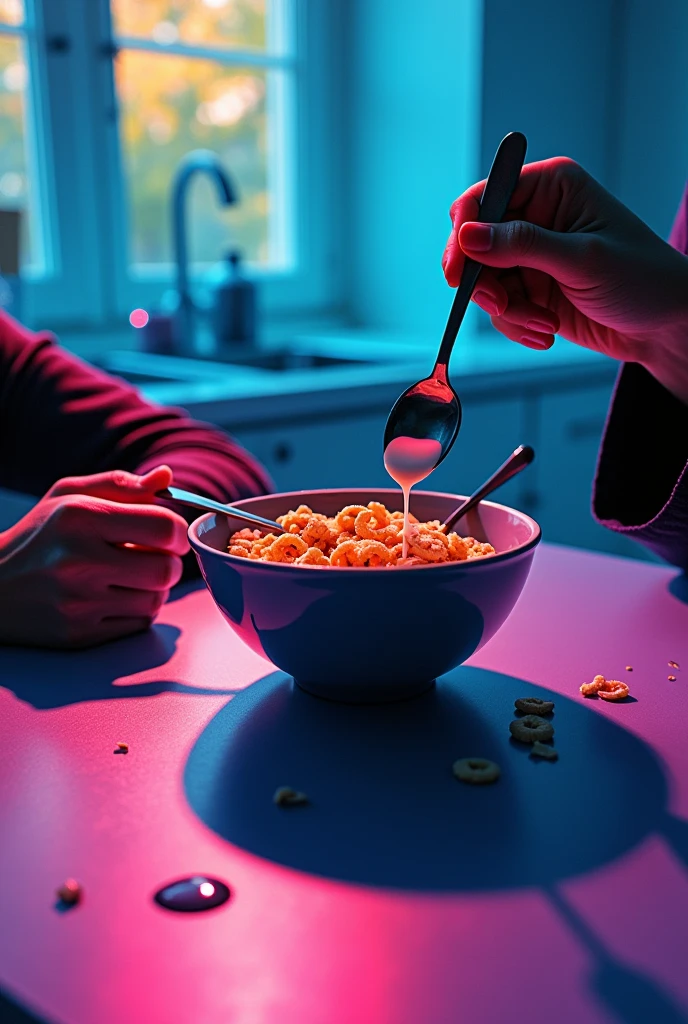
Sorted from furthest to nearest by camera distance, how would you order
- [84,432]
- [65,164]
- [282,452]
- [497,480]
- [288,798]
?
1. [65,164]
2. [282,452]
3. [84,432]
4. [497,480]
5. [288,798]

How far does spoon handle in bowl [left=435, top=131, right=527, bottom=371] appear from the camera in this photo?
821 mm

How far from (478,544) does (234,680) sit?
0.66ft

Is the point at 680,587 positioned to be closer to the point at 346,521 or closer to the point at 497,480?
the point at 497,480

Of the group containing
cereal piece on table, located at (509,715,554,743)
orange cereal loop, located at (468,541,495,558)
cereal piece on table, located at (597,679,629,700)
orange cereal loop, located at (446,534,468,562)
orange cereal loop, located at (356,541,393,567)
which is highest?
orange cereal loop, located at (356,541,393,567)

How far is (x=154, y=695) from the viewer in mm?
699

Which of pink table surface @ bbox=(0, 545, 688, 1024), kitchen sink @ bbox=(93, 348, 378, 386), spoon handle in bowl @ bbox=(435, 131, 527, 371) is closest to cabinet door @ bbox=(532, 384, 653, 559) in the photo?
A: kitchen sink @ bbox=(93, 348, 378, 386)

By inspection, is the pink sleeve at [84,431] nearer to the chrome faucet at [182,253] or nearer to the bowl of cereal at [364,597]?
the bowl of cereal at [364,597]

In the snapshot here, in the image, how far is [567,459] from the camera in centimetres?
236

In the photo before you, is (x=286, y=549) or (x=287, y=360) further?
(x=287, y=360)

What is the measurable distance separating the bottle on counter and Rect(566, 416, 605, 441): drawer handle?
2.78 feet

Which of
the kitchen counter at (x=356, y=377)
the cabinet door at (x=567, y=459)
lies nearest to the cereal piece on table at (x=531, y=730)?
the kitchen counter at (x=356, y=377)

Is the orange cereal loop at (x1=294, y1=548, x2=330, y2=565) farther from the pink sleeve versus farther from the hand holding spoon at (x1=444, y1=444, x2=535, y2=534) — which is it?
the pink sleeve

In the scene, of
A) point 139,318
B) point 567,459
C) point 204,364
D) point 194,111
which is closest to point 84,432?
point 204,364

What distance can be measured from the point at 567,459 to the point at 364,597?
1.85m
